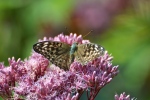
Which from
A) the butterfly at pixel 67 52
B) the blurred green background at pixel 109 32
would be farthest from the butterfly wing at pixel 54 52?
the blurred green background at pixel 109 32

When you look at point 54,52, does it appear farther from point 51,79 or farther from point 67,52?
point 51,79

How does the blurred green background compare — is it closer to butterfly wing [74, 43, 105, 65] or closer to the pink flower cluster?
the pink flower cluster

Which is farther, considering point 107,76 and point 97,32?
point 97,32

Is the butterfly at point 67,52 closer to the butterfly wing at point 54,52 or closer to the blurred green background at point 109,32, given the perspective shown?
the butterfly wing at point 54,52

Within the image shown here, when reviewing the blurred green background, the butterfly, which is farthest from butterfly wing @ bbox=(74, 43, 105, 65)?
the blurred green background

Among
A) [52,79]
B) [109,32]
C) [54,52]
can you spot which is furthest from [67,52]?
[109,32]

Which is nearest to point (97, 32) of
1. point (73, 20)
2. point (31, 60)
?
point (73, 20)

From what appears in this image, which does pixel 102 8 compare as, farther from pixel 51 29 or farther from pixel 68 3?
pixel 68 3
